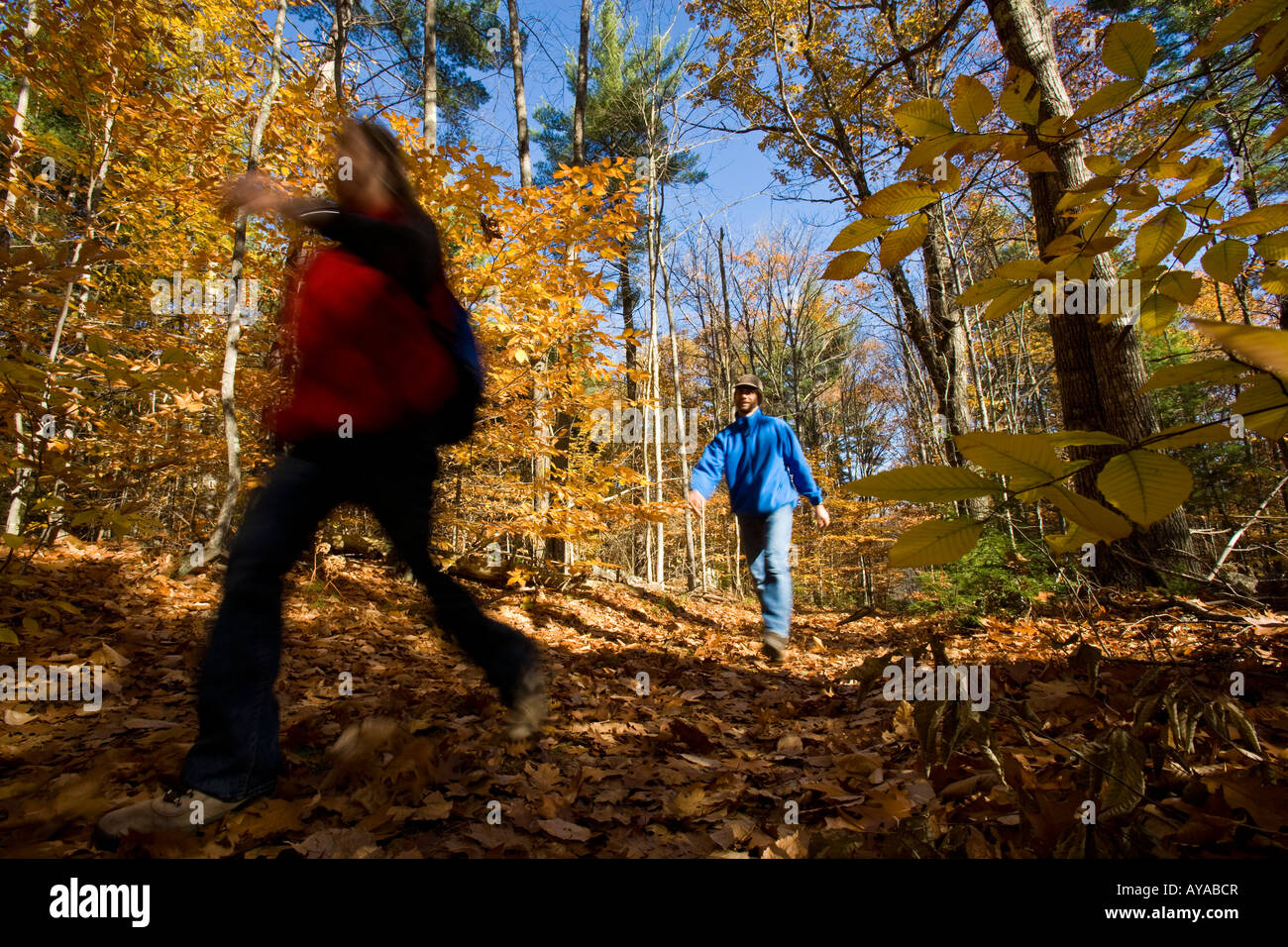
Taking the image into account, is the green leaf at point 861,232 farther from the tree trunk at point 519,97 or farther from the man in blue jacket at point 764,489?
the tree trunk at point 519,97

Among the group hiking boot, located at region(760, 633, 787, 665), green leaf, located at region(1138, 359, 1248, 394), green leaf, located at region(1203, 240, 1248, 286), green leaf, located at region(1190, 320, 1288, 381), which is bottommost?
hiking boot, located at region(760, 633, 787, 665)

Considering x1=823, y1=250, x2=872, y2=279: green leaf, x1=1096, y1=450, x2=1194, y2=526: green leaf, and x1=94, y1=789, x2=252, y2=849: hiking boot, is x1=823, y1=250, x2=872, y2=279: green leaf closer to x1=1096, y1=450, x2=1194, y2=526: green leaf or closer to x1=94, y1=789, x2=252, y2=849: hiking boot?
x1=1096, y1=450, x2=1194, y2=526: green leaf

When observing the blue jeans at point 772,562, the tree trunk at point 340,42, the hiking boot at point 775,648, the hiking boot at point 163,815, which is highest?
the tree trunk at point 340,42

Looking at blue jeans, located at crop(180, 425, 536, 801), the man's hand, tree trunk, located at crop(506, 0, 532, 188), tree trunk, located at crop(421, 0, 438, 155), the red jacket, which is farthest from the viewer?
tree trunk, located at crop(506, 0, 532, 188)

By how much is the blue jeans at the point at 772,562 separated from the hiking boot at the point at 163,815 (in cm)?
308

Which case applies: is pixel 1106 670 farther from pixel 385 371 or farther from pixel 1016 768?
pixel 385 371

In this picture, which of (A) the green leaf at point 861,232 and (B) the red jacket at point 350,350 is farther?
(B) the red jacket at point 350,350

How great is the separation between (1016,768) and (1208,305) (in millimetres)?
25234

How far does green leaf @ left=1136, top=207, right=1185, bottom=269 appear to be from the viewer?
3.26 feet

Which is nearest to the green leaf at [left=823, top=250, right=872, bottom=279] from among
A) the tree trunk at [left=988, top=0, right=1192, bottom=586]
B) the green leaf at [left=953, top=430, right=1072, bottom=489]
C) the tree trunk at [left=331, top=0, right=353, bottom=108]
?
the green leaf at [left=953, top=430, right=1072, bottom=489]

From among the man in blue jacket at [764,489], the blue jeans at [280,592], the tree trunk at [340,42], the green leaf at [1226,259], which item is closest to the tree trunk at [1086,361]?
the man in blue jacket at [764,489]

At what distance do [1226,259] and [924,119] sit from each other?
1.87ft

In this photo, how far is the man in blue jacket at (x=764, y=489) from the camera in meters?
3.85

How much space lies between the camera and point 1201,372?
25.9 inches
